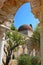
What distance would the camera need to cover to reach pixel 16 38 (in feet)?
87.2

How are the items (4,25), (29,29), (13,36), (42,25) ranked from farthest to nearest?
(29,29) < (13,36) < (4,25) < (42,25)

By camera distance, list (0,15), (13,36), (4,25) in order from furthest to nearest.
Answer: (13,36)
(4,25)
(0,15)

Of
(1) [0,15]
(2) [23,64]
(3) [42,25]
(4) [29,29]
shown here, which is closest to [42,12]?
(3) [42,25]

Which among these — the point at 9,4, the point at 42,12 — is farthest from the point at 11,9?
the point at 42,12

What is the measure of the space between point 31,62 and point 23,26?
57.4ft

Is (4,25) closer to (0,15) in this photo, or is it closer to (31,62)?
(0,15)

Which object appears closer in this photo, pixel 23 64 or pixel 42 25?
pixel 42 25

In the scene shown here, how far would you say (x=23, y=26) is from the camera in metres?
42.3

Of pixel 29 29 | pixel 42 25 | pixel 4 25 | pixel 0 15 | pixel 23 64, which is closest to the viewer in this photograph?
pixel 42 25

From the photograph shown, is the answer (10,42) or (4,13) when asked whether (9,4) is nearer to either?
(4,13)

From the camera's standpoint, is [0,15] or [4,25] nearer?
[0,15]

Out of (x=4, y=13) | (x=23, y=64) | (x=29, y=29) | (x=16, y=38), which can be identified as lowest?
(x=23, y=64)

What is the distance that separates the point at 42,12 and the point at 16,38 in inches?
852

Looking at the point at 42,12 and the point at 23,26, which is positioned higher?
the point at 23,26
